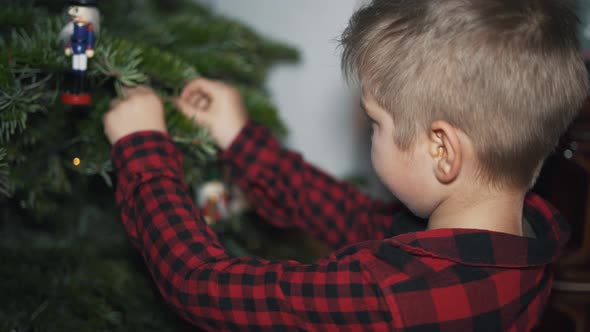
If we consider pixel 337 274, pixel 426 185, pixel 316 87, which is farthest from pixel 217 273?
pixel 316 87

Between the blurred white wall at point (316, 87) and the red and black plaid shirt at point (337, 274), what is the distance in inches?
22.0

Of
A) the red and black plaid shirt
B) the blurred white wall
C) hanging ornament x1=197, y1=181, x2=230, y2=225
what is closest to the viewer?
the red and black plaid shirt

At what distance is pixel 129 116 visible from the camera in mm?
690

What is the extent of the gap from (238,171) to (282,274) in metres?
0.35

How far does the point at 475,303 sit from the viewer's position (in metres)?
0.57

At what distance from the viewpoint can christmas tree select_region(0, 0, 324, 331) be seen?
65 centimetres

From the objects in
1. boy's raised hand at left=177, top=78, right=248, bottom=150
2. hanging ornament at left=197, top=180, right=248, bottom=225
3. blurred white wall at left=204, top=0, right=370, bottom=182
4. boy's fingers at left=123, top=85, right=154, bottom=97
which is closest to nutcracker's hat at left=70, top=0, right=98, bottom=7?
boy's fingers at left=123, top=85, right=154, bottom=97

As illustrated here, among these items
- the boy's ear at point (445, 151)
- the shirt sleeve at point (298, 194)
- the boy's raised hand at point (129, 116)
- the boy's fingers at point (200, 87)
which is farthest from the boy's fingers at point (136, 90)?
the boy's ear at point (445, 151)

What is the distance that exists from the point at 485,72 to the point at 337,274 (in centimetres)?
25

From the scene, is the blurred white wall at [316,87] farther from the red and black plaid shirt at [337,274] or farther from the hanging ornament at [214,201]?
the red and black plaid shirt at [337,274]

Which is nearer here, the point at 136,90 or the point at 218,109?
the point at 136,90

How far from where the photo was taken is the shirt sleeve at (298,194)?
2.94ft

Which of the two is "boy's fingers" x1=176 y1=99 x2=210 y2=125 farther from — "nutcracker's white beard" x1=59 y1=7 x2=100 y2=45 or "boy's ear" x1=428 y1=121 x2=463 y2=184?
"boy's ear" x1=428 y1=121 x2=463 y2=184

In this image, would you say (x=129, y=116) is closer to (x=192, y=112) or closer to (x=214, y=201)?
(x=192, y=112)
